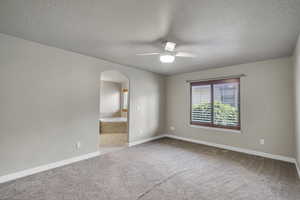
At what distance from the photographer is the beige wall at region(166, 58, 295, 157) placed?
10.7 feet

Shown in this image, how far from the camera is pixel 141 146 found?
4273 millimetres

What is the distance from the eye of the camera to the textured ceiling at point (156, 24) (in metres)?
1.61

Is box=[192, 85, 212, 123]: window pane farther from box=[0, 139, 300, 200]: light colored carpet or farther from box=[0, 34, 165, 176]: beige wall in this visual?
box=[0, 34, 165, 176]: beige wall

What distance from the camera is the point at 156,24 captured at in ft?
6.54

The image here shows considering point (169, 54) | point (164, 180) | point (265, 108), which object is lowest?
point (164, 180)

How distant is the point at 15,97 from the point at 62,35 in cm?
134

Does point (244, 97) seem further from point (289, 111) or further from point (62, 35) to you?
point (62, 35)

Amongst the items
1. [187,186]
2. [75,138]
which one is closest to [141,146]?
[75,138]

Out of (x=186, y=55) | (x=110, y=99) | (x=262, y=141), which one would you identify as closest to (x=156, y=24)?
(x=186, y=55)

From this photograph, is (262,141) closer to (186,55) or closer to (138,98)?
(186,55)

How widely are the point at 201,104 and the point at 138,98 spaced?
6.97 feet

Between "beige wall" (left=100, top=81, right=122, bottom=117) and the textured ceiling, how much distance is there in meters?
4.76

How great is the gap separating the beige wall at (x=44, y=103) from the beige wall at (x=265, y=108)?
11.7 ft

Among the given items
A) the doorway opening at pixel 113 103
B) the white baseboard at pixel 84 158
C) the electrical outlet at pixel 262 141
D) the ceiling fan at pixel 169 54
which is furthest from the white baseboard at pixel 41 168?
the electrical outlet at pixel 262 141
